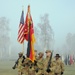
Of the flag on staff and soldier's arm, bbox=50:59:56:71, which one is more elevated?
the flag on staff

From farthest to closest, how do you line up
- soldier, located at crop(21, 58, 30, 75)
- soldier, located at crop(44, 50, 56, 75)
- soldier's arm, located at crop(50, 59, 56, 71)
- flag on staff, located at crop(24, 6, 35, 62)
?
flag on staff, located at crop(24, 6, 35, 62) → soldier, located at crop(21, 58, 30, 75) → soldier's arm, located at crop(50, 59, 56, 71) → soldier, located at crop(44, 50, 56, 75)

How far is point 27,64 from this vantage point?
1384cm

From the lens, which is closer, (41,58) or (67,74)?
(41,58)

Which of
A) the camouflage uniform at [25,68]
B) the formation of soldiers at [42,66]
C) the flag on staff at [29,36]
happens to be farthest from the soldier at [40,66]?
the camouflage uniform at [25,68]

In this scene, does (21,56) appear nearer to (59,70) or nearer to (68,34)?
(59,70)

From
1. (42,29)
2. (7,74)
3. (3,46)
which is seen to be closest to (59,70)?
(7,74)

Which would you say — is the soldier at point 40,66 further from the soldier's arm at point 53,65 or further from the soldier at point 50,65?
the soldier's arm at point 53,65

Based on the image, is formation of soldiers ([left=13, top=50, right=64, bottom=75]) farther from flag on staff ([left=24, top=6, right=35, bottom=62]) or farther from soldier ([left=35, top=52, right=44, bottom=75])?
flag on staff ([left=24, top=6, right=35, bottom=62])

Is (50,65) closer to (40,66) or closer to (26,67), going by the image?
(40,66)

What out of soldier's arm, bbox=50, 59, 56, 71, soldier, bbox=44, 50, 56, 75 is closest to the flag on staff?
soldier, bbox=44, 50, 56, 75

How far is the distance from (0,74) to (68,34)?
109m

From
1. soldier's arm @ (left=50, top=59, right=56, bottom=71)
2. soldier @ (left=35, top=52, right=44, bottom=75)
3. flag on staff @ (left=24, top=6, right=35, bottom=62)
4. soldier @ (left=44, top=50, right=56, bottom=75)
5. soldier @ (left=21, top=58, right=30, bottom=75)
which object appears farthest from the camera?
flag on staff @ (left=24, top=6, right=35, bottom=62)

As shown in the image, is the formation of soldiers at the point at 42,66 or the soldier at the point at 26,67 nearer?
the formation of soldiers at the point at 42,66

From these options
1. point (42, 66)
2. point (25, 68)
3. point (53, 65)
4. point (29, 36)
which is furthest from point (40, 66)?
point (29, 36)
